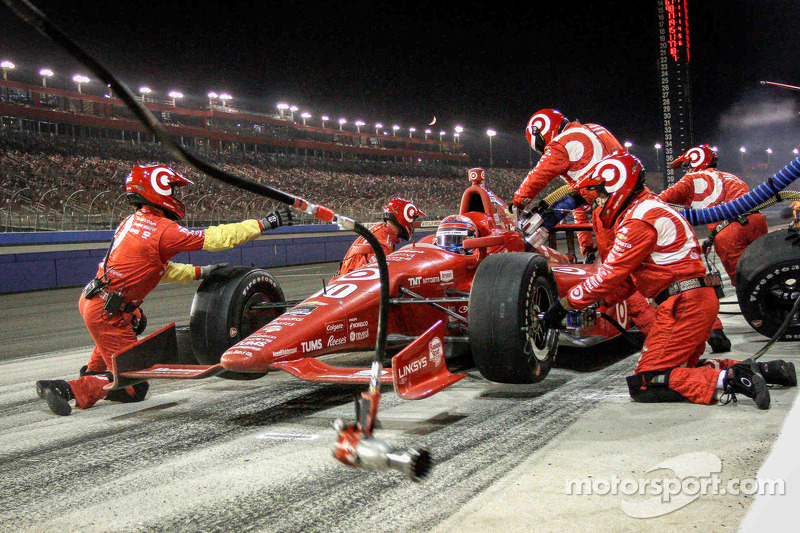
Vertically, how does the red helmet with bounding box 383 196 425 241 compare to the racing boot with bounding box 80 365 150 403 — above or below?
above

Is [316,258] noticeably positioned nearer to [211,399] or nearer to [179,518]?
[211,399]

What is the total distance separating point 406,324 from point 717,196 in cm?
434

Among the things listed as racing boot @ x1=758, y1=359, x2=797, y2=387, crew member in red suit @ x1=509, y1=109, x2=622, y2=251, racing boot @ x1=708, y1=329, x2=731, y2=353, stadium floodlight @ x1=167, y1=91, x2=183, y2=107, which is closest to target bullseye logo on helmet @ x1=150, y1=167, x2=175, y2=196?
crew member in red suit @ x1=509, y1=109, x2=622, y2=251

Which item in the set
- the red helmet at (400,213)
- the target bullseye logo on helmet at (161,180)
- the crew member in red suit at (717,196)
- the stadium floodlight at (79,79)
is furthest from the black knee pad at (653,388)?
the stadium floodlight at (79,79)

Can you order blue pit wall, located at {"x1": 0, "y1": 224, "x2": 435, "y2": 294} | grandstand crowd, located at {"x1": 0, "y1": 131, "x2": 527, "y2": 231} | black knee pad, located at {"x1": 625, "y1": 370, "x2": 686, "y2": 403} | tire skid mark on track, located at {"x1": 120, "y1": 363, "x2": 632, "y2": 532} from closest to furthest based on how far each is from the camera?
tire skid mark on track, located at {"x1": 120, "y1": 363, "x2": 632, "y2": 532}, black knee pad, located at {"x1": 625, "y1": 370, "x2": 686, "y2": 403}, blue pit wall, located at {"x1": 0, "y1": 224, "x2": 435, "y2": 294}, grandstand crowd, located at {"x1": 0, "y1": 131, "x2": 527, "y2": 231}

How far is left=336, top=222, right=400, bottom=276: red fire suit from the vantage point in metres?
7.39

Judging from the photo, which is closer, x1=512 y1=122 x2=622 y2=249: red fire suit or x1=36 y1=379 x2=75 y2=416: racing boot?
x1=36 y1=379 x2=75 y2=416: racing boot

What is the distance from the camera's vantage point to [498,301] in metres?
4.62

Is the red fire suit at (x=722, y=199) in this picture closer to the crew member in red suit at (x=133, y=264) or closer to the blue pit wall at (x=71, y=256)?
the crew member in red suit at (x=133, y=264)

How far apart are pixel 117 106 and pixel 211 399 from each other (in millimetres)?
37956

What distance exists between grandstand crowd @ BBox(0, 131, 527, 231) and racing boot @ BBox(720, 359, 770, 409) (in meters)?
19.6

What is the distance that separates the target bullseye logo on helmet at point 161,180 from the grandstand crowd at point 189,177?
16060 mm

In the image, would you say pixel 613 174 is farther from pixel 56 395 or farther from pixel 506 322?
pixel 56 395

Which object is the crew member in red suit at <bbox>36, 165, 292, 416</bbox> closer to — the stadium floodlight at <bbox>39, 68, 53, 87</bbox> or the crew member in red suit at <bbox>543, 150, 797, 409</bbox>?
the crew member in red suit at <bbox>543, 150, 797, 409</bbox>
